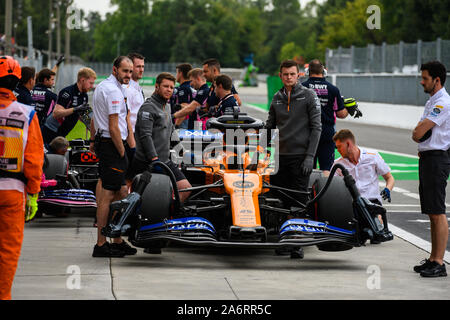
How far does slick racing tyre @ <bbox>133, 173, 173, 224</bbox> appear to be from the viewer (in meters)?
8.26

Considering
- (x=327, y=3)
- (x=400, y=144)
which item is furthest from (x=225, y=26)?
(x=400, y=144)

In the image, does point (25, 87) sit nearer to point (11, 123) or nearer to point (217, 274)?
point (217, 274)

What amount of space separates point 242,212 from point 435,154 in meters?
1.82

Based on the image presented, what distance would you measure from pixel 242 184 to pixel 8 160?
2.87m

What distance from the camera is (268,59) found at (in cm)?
17600

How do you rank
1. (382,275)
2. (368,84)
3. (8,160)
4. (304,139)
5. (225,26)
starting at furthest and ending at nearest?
(225,26) < (368,84) < (304,139) < (382,275) < (8,160)

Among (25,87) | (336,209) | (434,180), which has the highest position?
(25,87)

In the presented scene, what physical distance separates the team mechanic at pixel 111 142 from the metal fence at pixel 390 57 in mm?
23516

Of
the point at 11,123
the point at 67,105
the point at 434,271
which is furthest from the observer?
the point at 67,105

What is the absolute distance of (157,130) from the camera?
916 cm

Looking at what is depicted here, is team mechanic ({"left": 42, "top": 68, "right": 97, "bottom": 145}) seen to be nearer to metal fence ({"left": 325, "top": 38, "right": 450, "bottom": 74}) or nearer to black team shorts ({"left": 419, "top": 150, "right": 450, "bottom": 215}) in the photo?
black team shorts ({"left": 419, "top": 150, "right": 450, "bottom": 215})

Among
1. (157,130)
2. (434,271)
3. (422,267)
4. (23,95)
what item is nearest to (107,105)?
(157,130)

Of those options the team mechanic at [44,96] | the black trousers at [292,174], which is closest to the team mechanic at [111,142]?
the black trousers at [292,174]

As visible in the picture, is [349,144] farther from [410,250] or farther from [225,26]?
[225,26]
